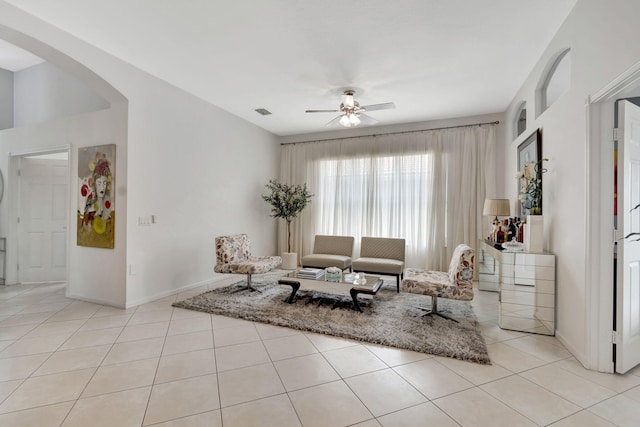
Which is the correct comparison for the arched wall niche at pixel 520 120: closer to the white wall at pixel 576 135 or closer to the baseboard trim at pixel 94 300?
the white wall at pixel 576 135

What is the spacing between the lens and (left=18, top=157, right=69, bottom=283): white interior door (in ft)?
16.0

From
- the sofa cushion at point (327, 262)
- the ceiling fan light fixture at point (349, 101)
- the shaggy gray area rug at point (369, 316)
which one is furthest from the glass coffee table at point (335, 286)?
the ceiling fan light fixture at point (349, 101)

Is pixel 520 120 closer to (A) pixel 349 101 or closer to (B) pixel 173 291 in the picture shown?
(A) pixel 349 101

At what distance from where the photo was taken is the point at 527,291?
3072 millimetres

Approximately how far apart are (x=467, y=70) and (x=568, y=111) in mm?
1446

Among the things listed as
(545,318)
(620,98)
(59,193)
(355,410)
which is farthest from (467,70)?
(59,193)

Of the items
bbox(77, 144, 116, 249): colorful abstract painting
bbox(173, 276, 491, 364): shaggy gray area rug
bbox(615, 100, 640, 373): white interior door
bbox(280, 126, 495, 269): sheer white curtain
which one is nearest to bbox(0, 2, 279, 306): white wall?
bbox(77, 144, 116, 249): colorful abstract painting

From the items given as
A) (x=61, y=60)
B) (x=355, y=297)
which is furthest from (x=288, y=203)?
(x=61, y=60)

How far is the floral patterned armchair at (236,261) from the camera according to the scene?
429cm

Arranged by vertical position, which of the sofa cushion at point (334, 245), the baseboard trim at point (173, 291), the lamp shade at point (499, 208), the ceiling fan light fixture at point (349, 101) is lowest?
the baseboard trim at point (173, 291)

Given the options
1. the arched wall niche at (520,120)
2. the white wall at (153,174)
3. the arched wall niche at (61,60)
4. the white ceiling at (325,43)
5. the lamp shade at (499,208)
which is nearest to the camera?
the white ceiling at (325,43)

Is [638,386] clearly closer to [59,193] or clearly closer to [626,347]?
[626,347]

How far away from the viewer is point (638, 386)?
2.08 metres

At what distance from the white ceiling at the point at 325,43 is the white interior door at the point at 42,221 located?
3.00m
